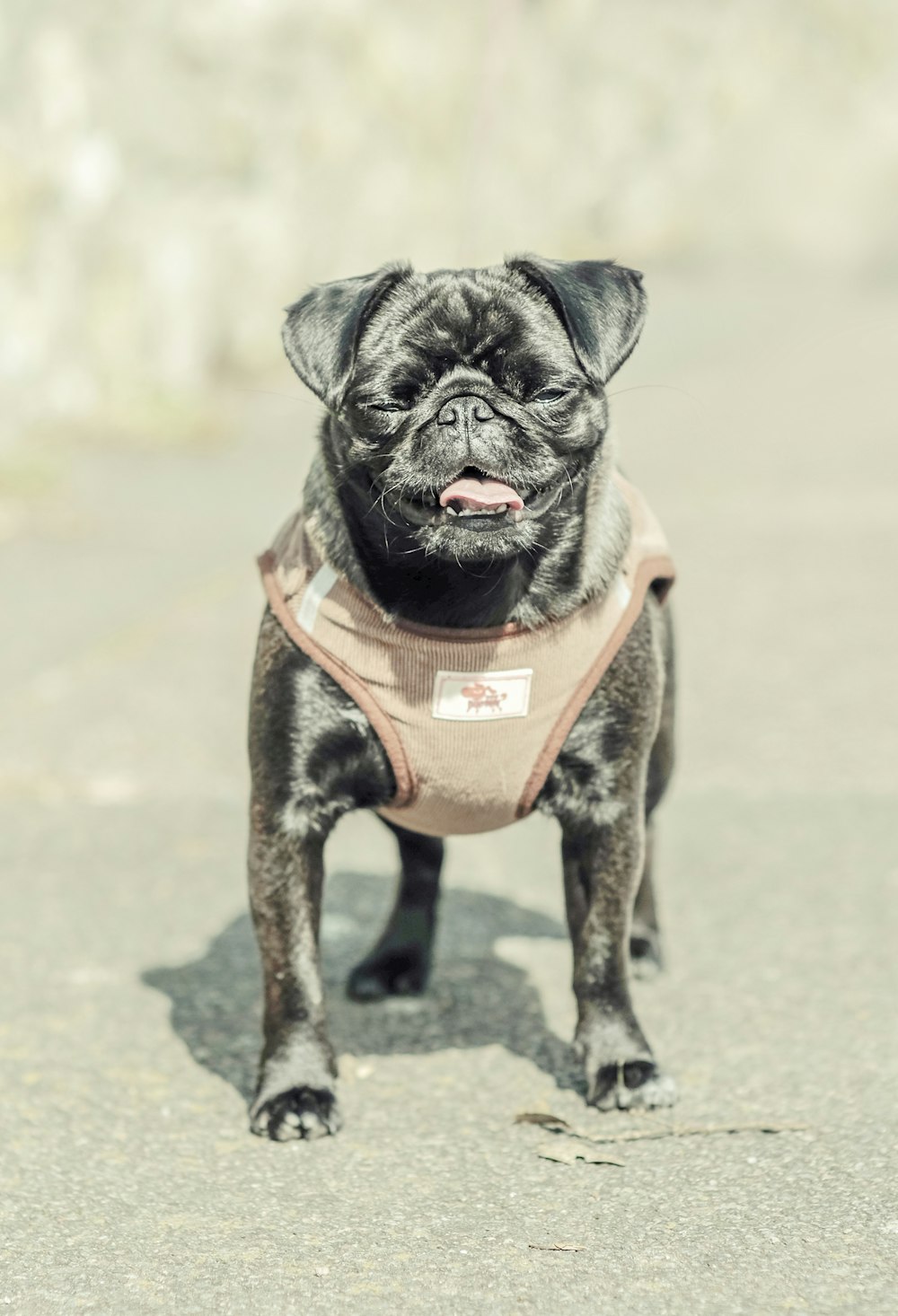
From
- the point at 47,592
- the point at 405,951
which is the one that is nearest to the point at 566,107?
the point at 47,592

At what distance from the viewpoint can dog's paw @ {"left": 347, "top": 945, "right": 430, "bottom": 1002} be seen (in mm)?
4398

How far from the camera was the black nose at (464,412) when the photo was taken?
351 cm

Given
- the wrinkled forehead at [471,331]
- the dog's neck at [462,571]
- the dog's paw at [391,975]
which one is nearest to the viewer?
the wrinkled forehead at [471,331]

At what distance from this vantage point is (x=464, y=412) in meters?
3.52

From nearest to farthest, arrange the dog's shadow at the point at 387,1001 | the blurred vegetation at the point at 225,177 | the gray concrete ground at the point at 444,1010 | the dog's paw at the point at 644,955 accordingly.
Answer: the gray concrete ground at the point at 444,1010, the dog's shadow at the point at 387,1001, the dog's paw at the point at 644,955, the blurred vegetation at the point at 225,177

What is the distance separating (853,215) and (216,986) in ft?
77.9

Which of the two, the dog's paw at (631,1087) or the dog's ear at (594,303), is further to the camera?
the dog's paw at (631,1087)

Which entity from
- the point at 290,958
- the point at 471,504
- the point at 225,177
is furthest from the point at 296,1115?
the point at 225,177

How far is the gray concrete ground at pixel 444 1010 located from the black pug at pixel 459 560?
25 cm

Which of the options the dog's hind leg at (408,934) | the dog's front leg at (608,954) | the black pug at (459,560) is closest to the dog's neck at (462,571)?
the black pug at (459,560)

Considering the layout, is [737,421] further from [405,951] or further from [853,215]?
[853,215]

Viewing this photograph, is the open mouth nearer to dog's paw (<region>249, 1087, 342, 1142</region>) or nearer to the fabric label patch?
the fabric label patch

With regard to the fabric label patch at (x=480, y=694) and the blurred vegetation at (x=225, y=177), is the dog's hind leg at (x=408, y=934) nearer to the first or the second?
the fabric label patch at (x=480, y=694)

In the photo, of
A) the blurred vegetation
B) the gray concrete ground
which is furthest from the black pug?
the blurred vegetation
